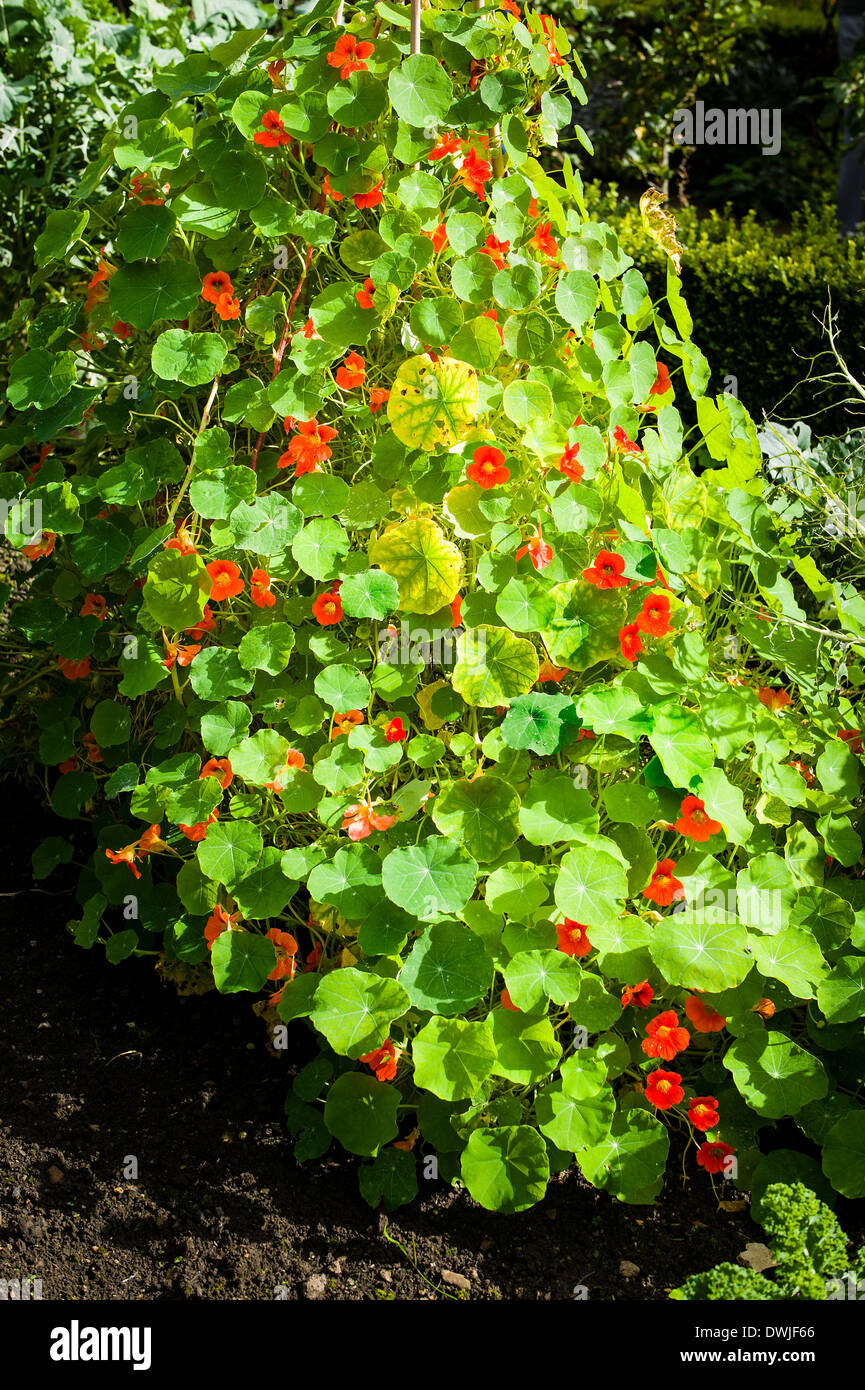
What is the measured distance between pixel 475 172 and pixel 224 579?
0.86 metres

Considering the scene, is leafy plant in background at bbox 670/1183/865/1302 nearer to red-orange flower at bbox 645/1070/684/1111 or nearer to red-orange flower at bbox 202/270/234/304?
red-orange flower at bbox 645/1070/684/1111

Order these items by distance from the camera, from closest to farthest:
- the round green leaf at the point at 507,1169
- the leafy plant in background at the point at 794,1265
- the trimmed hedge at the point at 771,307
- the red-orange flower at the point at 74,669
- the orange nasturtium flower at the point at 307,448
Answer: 1. the leafy plant in background at the point at 794,1265
2. the round green leaf at the point at 507,1169
3. the orange nasturtium flower at the point at 307,448
4. the red-orange flower at the point at 74,669
5. the trimmed hedge at the point at 771,307

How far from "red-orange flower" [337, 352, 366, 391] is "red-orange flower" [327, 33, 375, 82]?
0.46m

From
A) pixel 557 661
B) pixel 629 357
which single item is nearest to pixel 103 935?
pixel 557 661

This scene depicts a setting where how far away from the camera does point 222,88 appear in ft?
6.66

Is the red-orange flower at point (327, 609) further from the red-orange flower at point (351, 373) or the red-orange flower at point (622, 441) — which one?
the red-orange flower at point (622, 441)

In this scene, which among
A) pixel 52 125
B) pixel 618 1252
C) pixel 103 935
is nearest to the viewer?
pixel 618 1252

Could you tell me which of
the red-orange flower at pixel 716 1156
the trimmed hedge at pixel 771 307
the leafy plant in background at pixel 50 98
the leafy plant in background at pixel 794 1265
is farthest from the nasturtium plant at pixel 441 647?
the trimmed hedge at pixel 771 307

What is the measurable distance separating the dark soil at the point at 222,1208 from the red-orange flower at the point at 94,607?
2.63 feet

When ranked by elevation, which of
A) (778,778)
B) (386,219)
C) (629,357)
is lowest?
(778,778)

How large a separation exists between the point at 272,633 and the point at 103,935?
94 cm

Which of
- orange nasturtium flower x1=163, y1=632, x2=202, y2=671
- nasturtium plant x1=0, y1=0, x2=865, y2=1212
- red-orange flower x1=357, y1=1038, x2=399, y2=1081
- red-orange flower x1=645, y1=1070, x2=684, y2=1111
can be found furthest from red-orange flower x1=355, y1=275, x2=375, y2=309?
red-orange flower x1=645, y1=1070, x2=684, y2=1111

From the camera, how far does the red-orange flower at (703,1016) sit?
1863 mm

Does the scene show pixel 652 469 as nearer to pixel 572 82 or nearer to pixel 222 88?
pixel 572 82
